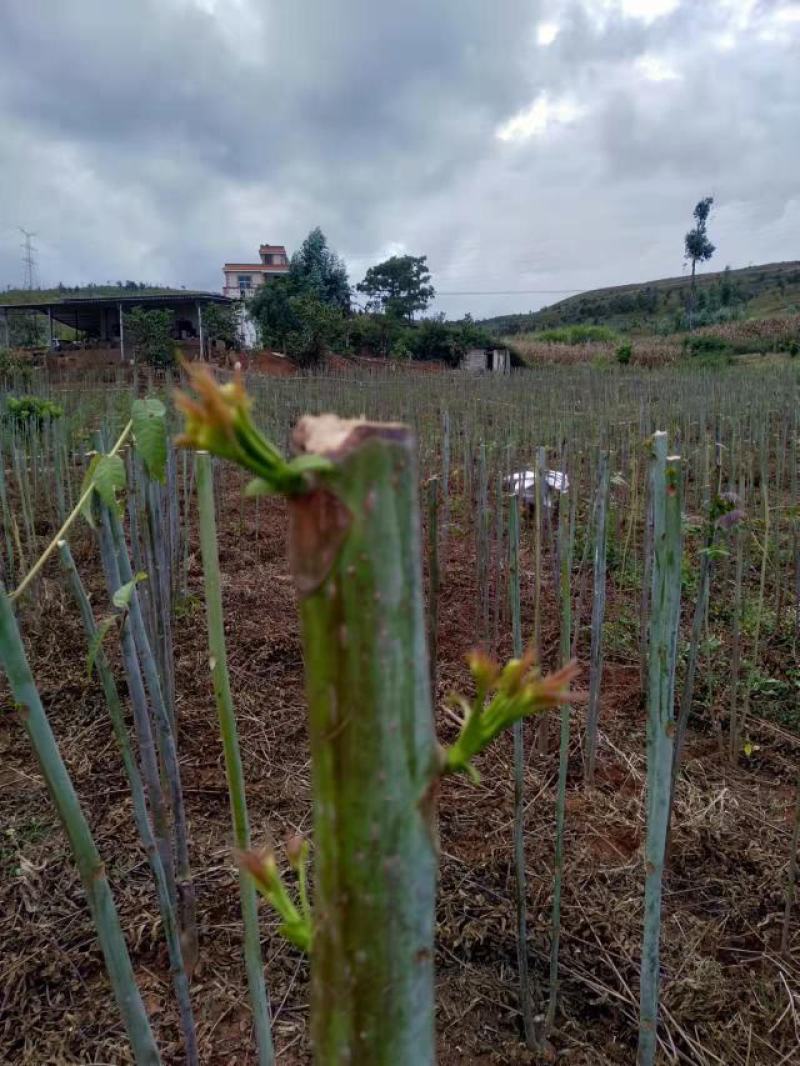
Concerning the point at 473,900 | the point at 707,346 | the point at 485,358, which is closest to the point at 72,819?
the point at 473,900

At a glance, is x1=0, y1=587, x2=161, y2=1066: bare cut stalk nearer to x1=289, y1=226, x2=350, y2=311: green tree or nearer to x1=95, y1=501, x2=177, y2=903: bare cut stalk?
x1=95, y1=501, x2=177, y2=903: bare cut stalk

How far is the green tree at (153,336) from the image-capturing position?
14.4m

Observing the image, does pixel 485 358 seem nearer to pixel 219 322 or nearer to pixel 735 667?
pixel 219 322

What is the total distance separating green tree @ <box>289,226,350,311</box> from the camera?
21.4 metres

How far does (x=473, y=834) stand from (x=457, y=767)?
50.1 inches

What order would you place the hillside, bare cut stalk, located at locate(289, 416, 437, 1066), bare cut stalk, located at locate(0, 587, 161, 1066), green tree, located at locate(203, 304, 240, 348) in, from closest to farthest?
bare cut stalk, located at locate(289, 416, 437, 1066) < bare cut stalk, located at locate(0, 587, 161, 1066) < green tree, located at locate(203, 304, 240, 348) < the hillside

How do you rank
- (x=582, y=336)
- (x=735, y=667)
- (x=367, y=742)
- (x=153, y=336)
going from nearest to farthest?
(x=367, y=742) < (x=735, y=667) < (x=153, y=336) < (x=582, y=336)

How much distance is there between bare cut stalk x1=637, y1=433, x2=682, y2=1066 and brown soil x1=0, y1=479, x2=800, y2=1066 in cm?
54

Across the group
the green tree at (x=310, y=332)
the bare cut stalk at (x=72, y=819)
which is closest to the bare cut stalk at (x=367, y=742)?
the bare cut stalk at (x=72, y=819)

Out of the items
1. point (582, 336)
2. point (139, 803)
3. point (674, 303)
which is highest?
point (674, 303)

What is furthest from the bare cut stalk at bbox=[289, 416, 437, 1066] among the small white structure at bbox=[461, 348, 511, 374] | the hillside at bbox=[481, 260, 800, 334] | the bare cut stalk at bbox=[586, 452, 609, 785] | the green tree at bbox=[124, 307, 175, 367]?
the hillside at bbox=[481, 260, 800, 334]

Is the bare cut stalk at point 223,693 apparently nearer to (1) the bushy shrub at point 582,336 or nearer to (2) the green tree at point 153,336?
(2) the green tree at point 153,336

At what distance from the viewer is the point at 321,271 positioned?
2170 cm

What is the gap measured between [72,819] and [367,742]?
1.00 ft
